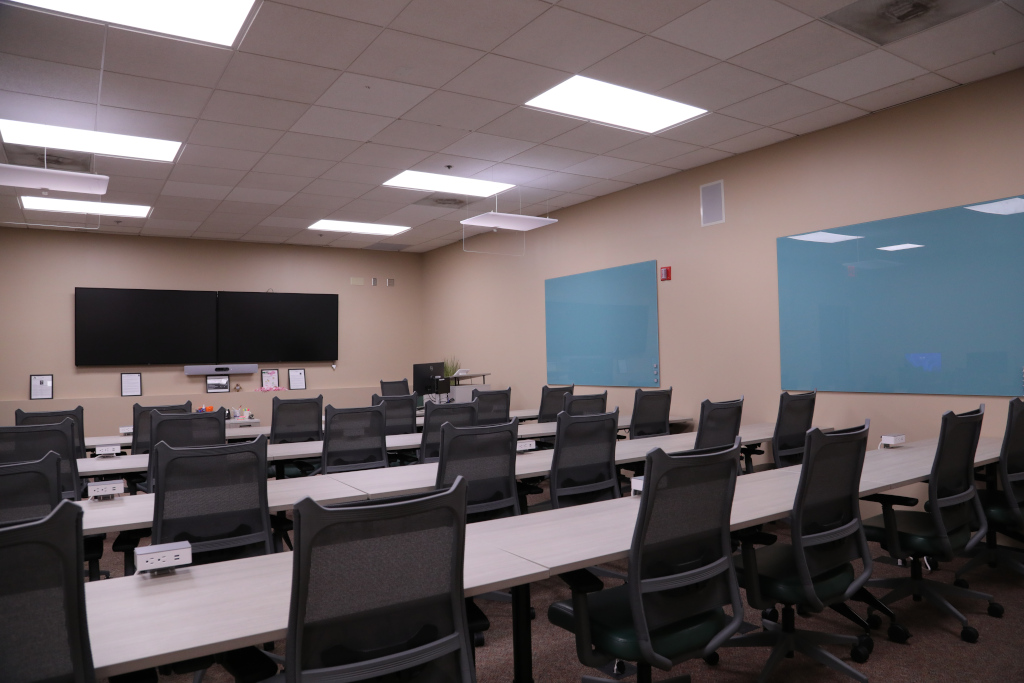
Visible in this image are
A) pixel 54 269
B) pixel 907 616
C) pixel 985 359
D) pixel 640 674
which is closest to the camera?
pixel 640 674

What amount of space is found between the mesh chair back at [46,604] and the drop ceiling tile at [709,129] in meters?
5.04

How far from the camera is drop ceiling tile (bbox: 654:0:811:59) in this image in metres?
3.55

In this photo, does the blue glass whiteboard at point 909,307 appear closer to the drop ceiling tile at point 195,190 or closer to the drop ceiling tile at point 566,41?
the drop ceiling tile at point 566,41

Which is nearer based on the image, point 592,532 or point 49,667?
point 49,667

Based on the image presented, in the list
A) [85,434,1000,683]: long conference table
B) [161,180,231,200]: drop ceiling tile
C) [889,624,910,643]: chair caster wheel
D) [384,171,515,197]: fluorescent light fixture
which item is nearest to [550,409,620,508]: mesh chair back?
[85,434,1000,683]: long conference table

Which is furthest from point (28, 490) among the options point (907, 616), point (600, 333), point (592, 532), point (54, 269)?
point (54, 269)

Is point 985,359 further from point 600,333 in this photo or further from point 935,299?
point 600,333

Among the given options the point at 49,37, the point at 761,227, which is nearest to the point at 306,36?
the point at 49,37

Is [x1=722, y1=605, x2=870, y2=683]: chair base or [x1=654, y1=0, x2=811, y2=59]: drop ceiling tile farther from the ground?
[x1=654, y1=0, x2=811, y2=59]: drop ceiling tile

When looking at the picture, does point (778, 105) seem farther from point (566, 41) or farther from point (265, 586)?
point (265, 586)

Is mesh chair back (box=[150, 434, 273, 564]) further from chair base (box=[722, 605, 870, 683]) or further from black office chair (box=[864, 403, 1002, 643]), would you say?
black office chair (box=[864, 403, 1002, 643])

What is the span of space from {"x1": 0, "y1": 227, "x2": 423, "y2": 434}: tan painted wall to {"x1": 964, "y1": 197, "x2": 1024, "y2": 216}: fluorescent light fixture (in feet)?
27.4

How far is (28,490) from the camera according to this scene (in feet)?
8.22

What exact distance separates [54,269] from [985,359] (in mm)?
10398
